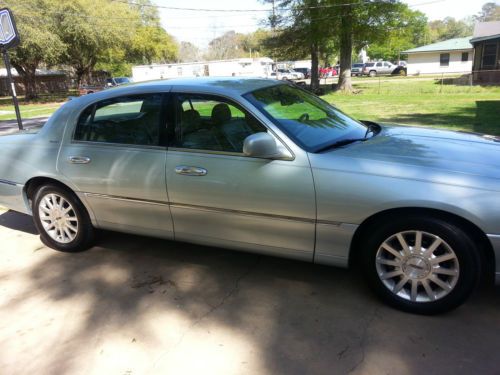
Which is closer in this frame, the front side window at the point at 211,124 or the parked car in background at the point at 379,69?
the front side window at the point at 211,124

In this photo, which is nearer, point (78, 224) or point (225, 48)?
point (78, 224)

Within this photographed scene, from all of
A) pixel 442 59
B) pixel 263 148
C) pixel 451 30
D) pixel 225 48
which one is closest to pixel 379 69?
pixel 442 59

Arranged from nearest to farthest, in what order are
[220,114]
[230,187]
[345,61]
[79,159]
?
[230,187]
[220,114]
[79,159]
[345,61]

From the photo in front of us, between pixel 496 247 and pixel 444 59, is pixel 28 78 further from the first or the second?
pixel 444 59

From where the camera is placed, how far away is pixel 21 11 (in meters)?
28.1

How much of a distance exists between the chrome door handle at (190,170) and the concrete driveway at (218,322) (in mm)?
937

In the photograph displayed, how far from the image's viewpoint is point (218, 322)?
124 inches

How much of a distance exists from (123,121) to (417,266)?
2.75 metres

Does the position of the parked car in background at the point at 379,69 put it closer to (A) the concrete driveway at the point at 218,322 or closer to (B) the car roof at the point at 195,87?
(B) the car roof at the point at 195,87

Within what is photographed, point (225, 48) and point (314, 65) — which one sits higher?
point (225, 48)

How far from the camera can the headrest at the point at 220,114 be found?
3594mm

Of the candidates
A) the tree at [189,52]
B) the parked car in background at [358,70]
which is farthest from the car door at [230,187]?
the tree at [189,52]

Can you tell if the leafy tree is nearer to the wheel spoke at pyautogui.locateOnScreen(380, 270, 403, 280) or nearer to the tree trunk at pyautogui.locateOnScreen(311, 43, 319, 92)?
the tree trunk at pyautogui.locateOnScreen(311, 43, 319, 92)

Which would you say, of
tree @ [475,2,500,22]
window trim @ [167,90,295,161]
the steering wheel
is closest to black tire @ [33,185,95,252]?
window trim @ [167,90,295,161]
